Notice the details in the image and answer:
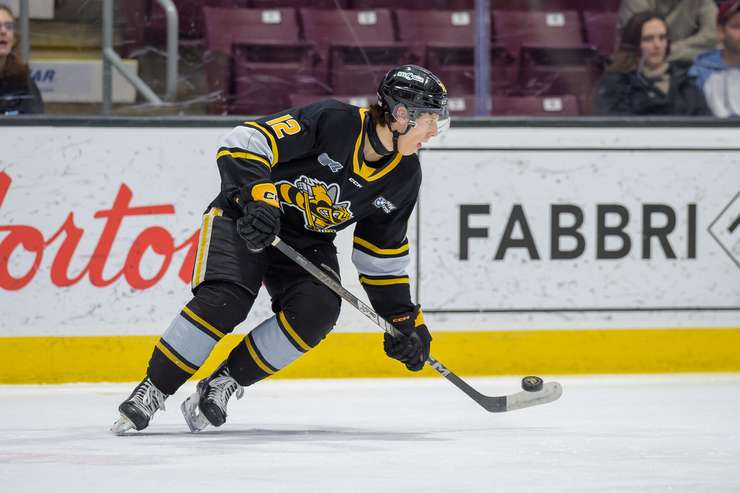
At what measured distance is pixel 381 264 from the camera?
3.77 metres

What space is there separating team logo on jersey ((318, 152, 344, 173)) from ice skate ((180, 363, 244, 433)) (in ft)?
1.89

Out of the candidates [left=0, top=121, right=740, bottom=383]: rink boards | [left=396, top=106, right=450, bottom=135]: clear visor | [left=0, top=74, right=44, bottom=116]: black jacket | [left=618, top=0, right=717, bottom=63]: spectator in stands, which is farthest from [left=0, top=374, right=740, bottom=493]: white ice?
[left=618, top=0, right=717, bottom=63]: spectator in stands

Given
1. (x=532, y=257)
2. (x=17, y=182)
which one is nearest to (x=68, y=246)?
(x=17, y=182)

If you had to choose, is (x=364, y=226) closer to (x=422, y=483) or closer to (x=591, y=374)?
(x=422, y=483)

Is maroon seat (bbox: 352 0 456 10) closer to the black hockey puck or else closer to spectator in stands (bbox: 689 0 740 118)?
spectator in stands (bbox: 689 0 740 118)

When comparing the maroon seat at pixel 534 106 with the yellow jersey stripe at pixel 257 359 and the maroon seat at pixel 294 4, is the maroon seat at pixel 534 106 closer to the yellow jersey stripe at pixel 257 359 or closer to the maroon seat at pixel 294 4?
the maroon seat at pixel 294 4

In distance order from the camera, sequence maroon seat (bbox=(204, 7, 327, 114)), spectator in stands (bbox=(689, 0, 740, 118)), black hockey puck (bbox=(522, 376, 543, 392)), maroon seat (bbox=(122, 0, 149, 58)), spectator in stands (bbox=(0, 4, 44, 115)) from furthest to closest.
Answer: spectator in stands (bbox=(689, 0, 740, 118)), maroon seat (bbox=(204, 7, 327, 114)), maroon seat (bbox=(122, 0, 149, 58)), spectator in stands (bbox=(0, 4, 44, 115)), black hockey puck (bbox=(522, 376, 543, 392))

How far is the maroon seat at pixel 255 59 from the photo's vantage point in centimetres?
490

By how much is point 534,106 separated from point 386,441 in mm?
1861

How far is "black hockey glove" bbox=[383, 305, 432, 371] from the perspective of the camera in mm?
3748

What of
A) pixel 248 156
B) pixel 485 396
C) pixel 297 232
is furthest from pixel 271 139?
pixel 485 396

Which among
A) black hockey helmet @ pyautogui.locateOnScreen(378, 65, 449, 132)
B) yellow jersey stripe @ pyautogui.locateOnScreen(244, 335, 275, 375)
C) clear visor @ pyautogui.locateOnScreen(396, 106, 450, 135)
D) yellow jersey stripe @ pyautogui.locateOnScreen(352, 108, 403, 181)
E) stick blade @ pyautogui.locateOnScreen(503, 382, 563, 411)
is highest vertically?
black hockey helmet @ pyautogui.locateOnScreen(378, 65, 449, 132)

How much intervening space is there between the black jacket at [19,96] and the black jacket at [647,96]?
1.94 m

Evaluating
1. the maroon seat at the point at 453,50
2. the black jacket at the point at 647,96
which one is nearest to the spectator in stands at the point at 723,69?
the black jacket at the point at 647,96
